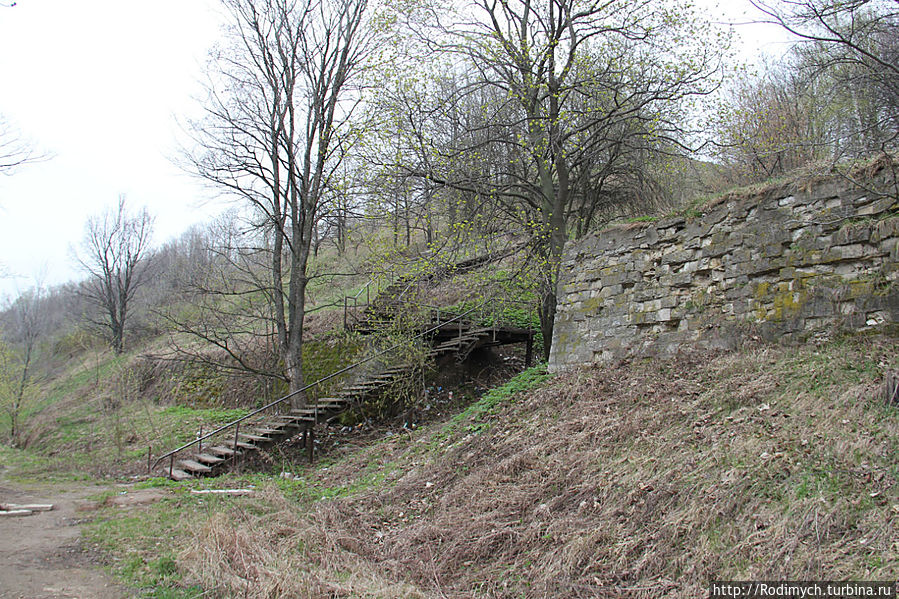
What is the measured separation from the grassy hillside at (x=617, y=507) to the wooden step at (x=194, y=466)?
8.60 ft

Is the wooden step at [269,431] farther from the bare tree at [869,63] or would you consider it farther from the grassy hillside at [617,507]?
the bare tree at [869,63]

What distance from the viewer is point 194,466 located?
391 inches

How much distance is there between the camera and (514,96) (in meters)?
10.5

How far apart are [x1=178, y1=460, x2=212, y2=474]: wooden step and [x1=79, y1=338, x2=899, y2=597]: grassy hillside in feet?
8.60

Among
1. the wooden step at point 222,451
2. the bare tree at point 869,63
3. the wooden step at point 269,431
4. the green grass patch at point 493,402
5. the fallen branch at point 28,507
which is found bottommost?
the wooden step at point 222,451

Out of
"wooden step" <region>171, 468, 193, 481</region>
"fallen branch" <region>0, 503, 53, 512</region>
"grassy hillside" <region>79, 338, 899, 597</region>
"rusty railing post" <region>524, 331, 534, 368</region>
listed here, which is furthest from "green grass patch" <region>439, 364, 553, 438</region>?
"fallen branch" <region>0, 503, 53, 512</region>

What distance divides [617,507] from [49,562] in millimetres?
5430

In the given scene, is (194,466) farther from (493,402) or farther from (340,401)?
(493,402)

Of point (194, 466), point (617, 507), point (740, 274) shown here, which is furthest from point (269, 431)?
point (740, 274)

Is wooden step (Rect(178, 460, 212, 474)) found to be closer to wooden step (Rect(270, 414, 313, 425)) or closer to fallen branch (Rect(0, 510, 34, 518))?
wooden step (Rect(270, 414, 313, 425))

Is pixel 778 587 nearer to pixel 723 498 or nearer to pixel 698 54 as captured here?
pixel 723 498

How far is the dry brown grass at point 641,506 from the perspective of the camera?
3.42 metres

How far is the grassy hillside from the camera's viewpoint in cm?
345

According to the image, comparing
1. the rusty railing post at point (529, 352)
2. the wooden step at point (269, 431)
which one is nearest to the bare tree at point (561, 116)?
the rusty railing post at point (529, 352)
